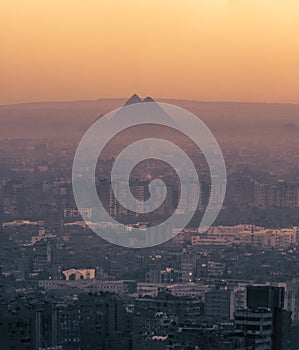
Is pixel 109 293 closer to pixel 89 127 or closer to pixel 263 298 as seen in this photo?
pixel 89 127

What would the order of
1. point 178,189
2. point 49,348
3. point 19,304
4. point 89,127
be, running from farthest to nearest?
point 178,189 < point 89,127 < point 19,304 < point 49,348

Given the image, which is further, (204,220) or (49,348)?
(204,220)

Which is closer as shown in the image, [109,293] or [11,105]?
[11,105]

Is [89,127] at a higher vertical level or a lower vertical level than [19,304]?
higher

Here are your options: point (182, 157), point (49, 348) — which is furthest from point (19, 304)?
point (182, 157)

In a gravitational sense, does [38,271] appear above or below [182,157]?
below

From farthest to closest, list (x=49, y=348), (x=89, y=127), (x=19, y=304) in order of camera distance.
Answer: (x=89, y=127), (x=19, y=304), (x=49, y=348)

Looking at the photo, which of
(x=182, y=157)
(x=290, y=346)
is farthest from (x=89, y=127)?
(x=290, y=346)

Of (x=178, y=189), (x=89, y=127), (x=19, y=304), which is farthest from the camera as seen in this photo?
(x=178, y=189)

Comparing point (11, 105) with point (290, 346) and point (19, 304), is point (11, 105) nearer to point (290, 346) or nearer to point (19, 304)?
point (19, 304)
